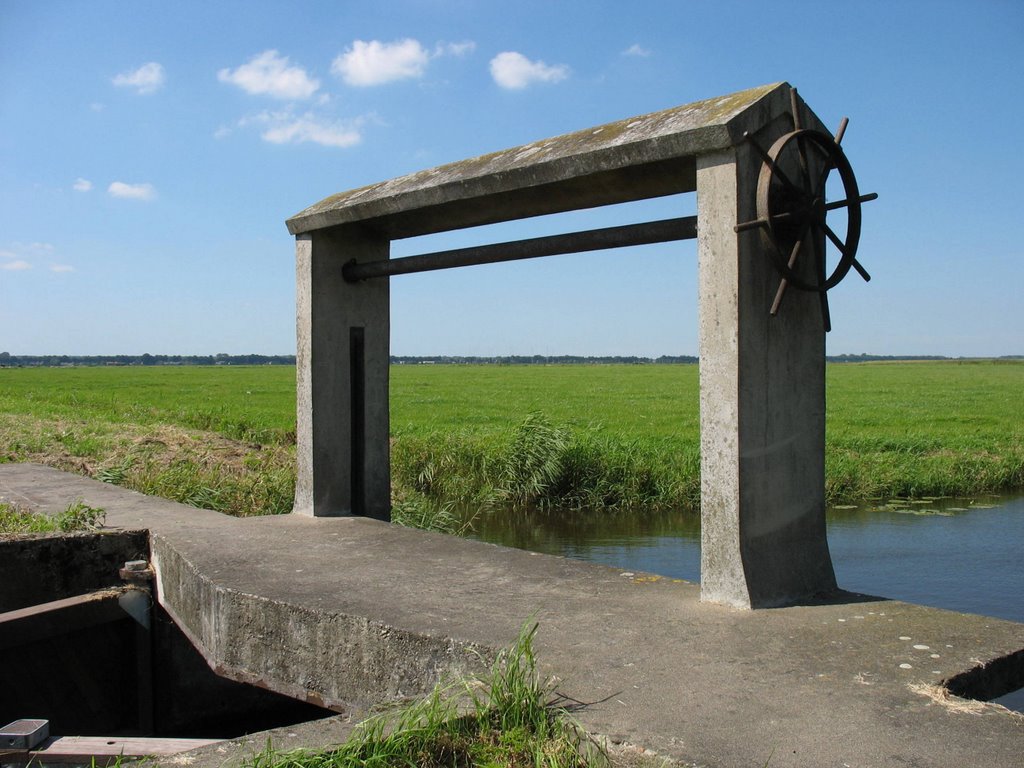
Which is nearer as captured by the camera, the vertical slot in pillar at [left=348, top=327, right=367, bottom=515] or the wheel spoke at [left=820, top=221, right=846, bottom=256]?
the wheel spoke at [left=820, top=221, right=846, bottom=256]

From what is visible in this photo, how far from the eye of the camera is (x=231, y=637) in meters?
3.71

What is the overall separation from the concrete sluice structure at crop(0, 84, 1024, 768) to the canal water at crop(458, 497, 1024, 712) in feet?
8.43

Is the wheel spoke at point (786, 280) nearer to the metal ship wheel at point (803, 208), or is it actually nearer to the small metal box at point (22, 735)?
the metal ship wheel at point (803, 208)

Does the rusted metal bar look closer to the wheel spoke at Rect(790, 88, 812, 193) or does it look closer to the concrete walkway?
the concrete walkway

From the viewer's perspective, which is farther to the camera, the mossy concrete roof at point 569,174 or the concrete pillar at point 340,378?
the concrete pillar at point 340,378

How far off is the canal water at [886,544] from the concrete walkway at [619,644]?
8.65 ft

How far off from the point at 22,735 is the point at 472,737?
59.0 inches

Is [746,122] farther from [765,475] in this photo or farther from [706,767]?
[706,767]

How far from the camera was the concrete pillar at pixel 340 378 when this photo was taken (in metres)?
5.50

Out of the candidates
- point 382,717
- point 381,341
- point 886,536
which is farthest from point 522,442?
point 382,717

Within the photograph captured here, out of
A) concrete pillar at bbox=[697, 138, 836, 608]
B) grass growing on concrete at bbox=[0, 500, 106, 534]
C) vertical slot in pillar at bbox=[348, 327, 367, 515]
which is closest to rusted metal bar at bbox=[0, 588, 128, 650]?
grass growing on concrete at bbox=[0, 500, 106, 534]

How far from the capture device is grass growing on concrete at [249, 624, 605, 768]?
2.17m

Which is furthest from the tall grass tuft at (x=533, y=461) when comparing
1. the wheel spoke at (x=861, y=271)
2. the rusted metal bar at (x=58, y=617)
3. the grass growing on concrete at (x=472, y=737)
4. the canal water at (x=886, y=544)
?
the grass growing on concrete at (x=472, y=737)

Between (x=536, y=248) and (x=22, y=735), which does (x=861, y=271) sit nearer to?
(x=536, y=248)
